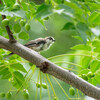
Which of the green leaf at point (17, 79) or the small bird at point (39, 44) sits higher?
the small bird at point (39, 44)

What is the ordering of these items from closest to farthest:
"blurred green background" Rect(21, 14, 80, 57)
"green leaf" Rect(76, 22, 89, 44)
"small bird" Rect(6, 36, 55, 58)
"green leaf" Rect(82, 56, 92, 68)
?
1. "green leaf" Rect(76, 22, 89, 44)
2. "green leaf" Rect(82, 56, 92, 68)
3. "small bird" Rect(6, 36, 55, 58)
4. "blurred green background" Rect(21, 14, 80, 57)

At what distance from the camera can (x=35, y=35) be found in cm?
793

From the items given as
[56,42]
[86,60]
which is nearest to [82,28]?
[86,60]

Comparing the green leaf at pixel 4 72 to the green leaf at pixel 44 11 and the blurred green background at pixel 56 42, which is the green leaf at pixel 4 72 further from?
the blurred green background at pixel 56 42

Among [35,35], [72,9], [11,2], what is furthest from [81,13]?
[35,35]

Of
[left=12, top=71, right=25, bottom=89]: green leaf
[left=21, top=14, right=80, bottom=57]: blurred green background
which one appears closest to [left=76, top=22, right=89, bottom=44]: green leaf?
[left=12, top=71, right=25, bottom=89]: green leaf

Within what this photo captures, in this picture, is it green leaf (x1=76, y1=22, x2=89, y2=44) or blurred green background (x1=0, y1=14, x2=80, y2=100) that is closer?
green leaf (x1=76, y1=22, x2=89, y2=44)

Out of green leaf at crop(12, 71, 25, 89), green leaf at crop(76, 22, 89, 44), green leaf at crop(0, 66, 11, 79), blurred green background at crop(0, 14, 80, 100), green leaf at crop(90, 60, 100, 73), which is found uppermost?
green leaf at crop(76, 22, 89, 44)

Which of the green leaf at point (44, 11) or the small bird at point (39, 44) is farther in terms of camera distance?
the small bird at point (39, 44)

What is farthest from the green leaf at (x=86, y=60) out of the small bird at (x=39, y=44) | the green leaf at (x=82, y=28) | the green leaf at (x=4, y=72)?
the small bird at (x=39, y=44)

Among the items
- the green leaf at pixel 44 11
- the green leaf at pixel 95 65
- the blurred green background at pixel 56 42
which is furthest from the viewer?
the blurred green background at pixel 56 42

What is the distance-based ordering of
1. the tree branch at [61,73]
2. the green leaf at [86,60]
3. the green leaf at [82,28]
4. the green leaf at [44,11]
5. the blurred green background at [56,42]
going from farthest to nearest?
the blurred green background at [56,42] < the green leaf at [86,60] < the tree branch at [61,73] < the green leaf at [44,11] < the green leaf at [82,28]

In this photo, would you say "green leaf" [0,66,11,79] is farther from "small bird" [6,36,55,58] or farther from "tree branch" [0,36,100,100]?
"small bird" [6,36,55,58]

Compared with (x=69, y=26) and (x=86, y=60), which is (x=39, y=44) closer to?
(x=86, y=60)
